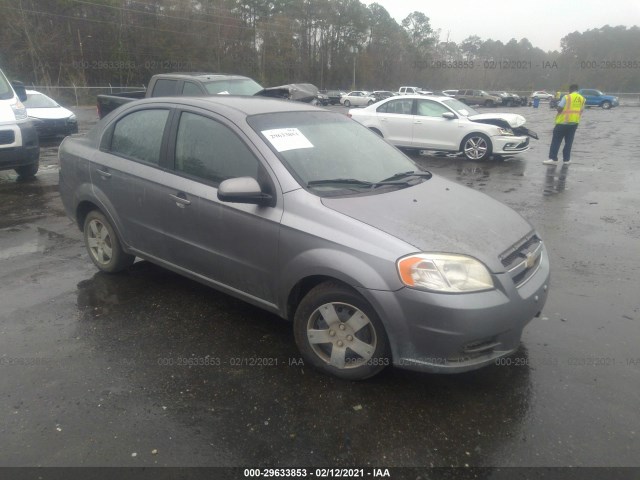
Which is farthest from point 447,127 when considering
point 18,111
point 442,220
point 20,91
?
point 442,220

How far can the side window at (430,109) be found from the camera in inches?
486

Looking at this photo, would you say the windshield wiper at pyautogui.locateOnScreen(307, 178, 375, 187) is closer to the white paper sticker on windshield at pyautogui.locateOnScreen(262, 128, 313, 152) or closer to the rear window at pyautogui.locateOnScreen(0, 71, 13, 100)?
the white paper sticker on windshield at pyautogui.locateOnScreen(262, 128, 313, 152)

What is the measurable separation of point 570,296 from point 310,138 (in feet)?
8.71

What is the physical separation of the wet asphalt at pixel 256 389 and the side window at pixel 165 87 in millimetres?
5887

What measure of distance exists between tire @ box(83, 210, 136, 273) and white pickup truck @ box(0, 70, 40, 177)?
4.76m

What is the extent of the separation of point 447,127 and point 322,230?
9985 mm

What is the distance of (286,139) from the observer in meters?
3.66

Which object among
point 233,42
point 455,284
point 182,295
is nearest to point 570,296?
point 455,284

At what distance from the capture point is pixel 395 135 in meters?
12.9

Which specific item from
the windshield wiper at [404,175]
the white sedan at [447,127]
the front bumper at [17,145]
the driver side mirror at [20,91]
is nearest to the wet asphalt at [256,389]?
the windshield wiper at [404,175]

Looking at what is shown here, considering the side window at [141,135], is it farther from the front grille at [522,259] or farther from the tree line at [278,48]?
the tree line at [278,48]

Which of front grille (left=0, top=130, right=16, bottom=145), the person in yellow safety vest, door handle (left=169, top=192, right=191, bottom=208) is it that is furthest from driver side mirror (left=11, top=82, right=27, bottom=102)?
the person in yellow safety vest

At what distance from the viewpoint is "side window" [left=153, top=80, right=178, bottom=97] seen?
32.7ft

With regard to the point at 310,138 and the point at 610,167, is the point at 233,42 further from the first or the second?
the point at 310,138
